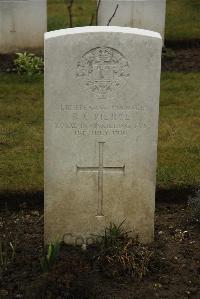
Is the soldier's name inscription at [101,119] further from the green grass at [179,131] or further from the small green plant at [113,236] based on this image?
the green grass at [179,131]

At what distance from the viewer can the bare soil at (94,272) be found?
4.50 m

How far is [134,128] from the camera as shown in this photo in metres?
4.93

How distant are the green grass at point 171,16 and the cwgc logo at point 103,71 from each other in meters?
6.50

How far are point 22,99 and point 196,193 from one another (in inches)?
138

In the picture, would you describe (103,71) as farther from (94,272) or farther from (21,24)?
(21,24)

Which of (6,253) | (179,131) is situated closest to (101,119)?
(6,253)

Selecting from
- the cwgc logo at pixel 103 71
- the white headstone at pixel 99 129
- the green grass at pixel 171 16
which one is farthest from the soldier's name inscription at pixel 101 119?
the green grass at pixel 171 16

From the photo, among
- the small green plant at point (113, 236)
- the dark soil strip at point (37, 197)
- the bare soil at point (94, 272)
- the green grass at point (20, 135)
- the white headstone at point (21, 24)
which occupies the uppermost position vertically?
the white headstone at point (21, 24)

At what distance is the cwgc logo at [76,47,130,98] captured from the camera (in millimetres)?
4754

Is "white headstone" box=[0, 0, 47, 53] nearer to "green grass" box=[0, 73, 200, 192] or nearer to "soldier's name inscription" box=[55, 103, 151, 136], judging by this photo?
"green grass" box=[0, 73, 200, 192]

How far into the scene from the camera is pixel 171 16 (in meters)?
12.5

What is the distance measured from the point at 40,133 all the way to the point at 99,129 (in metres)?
2.57

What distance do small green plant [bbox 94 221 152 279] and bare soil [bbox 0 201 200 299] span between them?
5 cm

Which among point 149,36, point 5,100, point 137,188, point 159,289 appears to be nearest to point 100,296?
point 159,289
